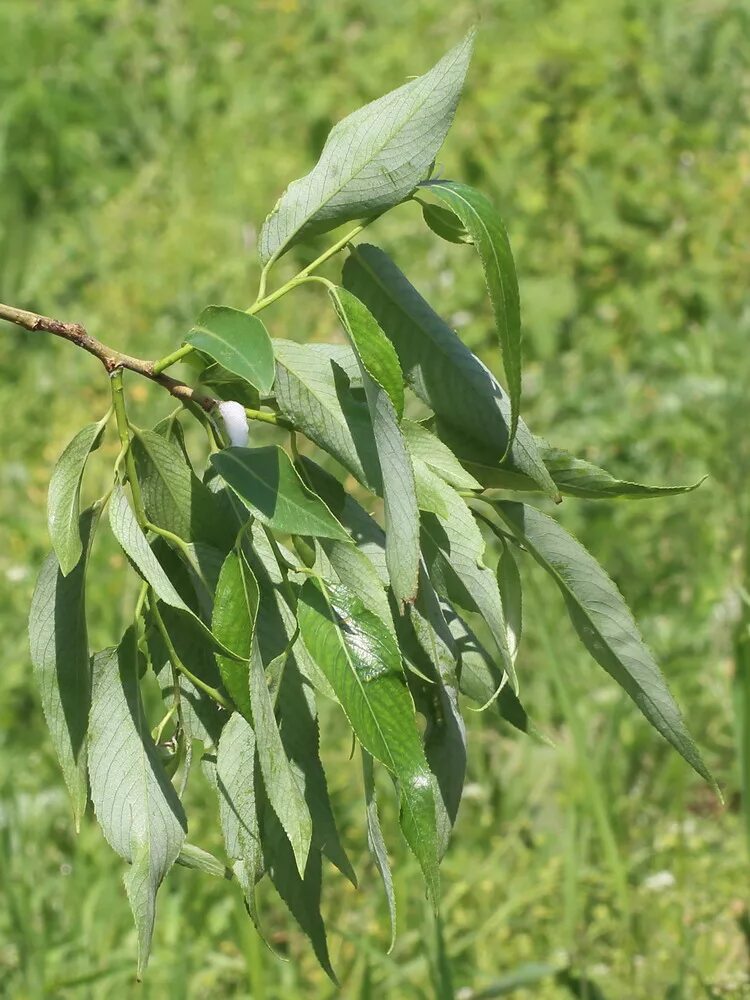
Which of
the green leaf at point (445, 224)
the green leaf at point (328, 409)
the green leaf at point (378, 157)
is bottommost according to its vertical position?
the green leaf at point (328, 409)

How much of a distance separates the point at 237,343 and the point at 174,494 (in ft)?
0.48

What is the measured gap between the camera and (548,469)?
1058mm

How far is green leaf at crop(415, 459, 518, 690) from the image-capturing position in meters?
0.98

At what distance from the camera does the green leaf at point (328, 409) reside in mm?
961

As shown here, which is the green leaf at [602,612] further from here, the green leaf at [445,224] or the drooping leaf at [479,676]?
the green leaf at [445,224]

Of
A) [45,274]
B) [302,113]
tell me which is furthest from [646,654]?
[302,113]

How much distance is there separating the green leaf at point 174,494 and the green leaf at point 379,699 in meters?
0.13

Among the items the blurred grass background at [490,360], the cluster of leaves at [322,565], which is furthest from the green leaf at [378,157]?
the blurred grass background at [490,360]

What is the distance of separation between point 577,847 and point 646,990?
34 cm

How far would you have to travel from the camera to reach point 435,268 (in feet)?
14.7

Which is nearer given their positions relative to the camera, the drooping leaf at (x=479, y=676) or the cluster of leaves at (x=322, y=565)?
the cluster of leaves at (x=322, y=565)

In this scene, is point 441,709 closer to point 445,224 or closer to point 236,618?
point 236,618

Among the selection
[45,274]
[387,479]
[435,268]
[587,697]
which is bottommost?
[587,697]

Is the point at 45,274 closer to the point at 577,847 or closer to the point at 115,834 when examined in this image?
the point at 577,847
